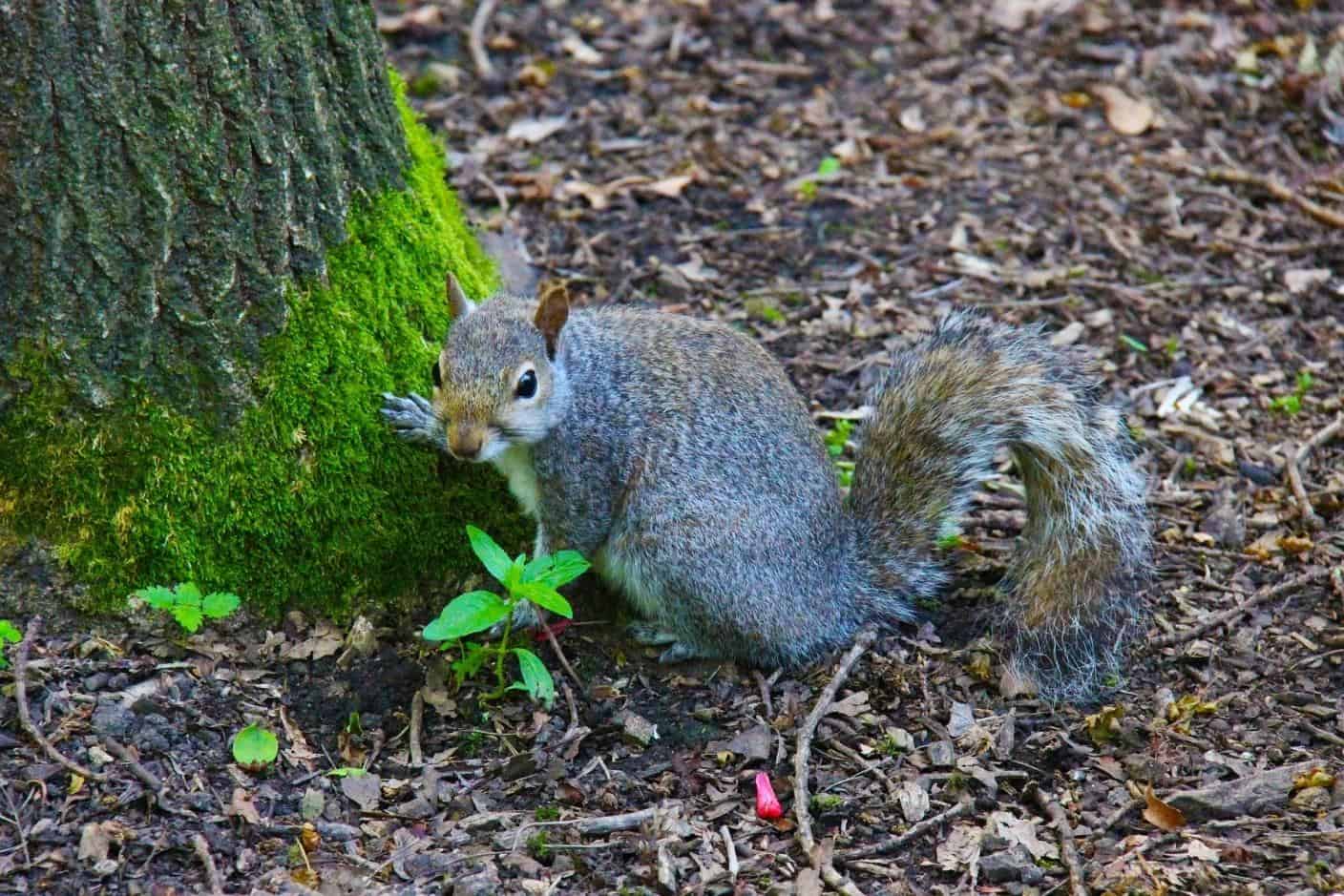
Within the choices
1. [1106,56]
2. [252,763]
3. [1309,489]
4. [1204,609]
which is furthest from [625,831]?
[1106,56]

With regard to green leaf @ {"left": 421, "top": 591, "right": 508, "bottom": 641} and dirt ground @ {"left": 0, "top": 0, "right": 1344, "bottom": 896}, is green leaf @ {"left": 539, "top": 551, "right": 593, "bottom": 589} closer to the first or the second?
green leaf @ {"left": 421, "top": 591, "right": 508, "bottom": 641}

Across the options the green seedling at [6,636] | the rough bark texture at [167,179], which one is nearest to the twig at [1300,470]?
the rough bark texture at [167,179]

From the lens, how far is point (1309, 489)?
4922mm

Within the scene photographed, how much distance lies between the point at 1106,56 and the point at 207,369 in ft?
18.4

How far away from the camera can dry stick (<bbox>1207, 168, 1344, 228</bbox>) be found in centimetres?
640

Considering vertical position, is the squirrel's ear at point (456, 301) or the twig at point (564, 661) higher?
the squirrel's ear at point (456, 301)

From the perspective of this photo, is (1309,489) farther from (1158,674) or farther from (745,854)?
(745,854)

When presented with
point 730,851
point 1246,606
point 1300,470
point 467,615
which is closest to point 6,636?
point 467,615

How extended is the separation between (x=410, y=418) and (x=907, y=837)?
1843 mm

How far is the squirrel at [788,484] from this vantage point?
4.20m

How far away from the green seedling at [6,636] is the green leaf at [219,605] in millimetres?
468

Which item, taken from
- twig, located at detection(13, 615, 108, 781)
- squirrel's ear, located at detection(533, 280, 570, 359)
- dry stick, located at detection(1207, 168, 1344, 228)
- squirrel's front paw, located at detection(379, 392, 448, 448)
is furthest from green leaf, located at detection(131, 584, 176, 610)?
dry stick, located at detection(1207, 168, 1344, 228)

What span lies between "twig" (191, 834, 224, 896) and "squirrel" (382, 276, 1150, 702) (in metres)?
1.31

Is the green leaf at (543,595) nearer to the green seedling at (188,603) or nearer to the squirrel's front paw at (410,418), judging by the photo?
the squirrel's front paw at (410,418)
